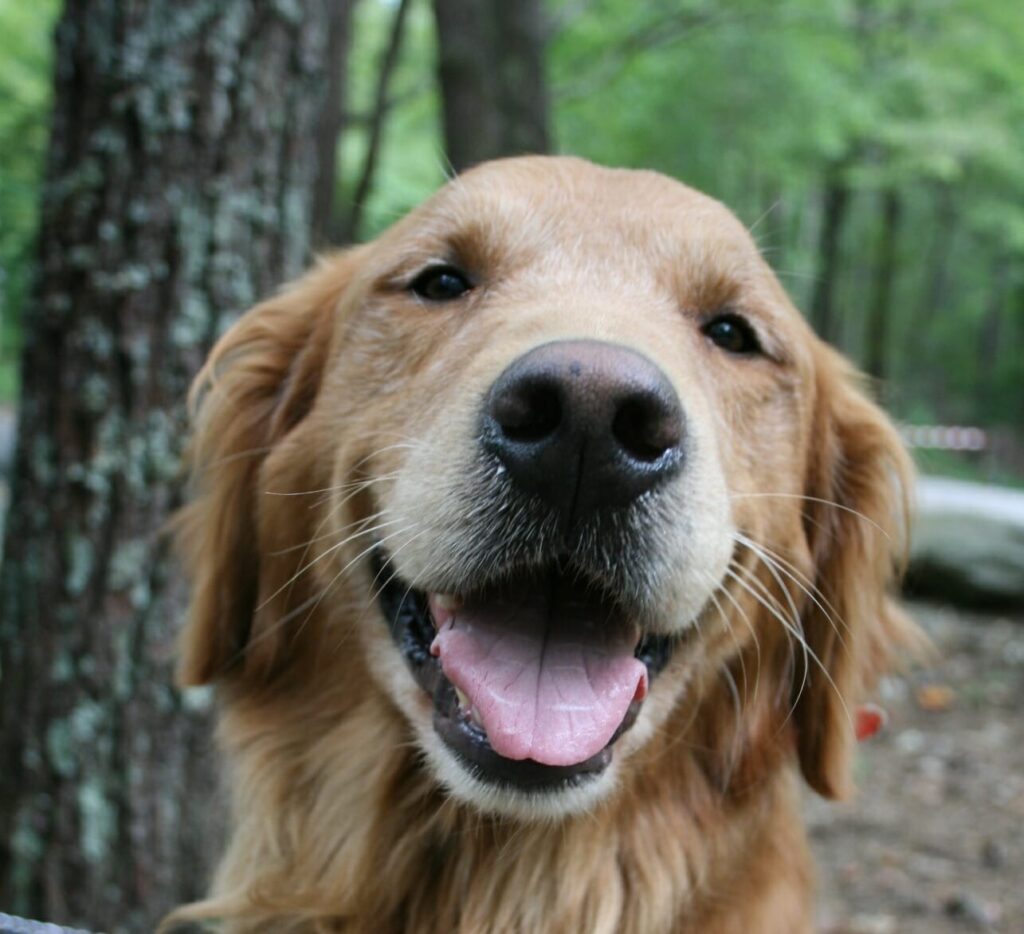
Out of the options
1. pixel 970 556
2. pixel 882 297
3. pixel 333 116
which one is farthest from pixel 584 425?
pixel 882 297

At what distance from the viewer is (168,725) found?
3.26 metres

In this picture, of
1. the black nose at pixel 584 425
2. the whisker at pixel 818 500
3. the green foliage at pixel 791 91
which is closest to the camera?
the black nose at pixel 584 425

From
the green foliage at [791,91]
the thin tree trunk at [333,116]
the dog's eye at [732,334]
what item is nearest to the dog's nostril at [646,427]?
the dog's eye at [732,334]

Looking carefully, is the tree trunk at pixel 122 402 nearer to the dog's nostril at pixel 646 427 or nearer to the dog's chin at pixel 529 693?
the dog's chin at pixel 529 693

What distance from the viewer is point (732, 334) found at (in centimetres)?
264

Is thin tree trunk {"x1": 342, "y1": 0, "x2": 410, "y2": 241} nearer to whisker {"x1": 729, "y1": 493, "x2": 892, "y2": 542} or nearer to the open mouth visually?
whisker {"x1": 729, "y1": 493, "x2": 892, "y2": 542}

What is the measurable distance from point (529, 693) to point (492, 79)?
20.3 ft

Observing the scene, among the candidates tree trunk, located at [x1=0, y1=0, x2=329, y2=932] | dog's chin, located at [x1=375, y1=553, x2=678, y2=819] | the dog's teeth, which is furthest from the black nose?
tree trunk, located at [x1=0, y1=0, x2=329, y2=932]

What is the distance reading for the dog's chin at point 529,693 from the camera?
1958 mm

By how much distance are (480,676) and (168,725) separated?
5.49 ft

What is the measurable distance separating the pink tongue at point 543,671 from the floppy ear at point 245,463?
2.46 feet

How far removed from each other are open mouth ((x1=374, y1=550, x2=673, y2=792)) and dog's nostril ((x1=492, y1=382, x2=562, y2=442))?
1.01ft

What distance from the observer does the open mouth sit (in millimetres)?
1952

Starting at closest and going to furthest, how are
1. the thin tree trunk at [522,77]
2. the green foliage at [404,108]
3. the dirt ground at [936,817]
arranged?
the dirt ground at [936,817], the thin tree trunk at [522,77], the green foliage at [404,108]
